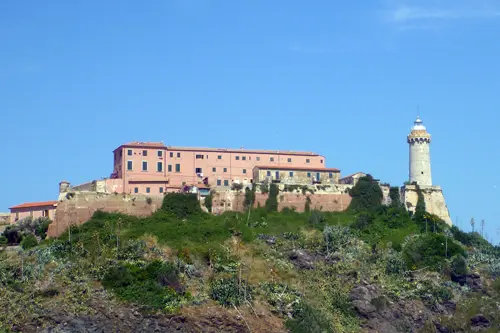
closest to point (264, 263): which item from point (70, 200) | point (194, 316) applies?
point (194, 316)

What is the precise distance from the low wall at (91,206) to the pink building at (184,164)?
63.5 inches

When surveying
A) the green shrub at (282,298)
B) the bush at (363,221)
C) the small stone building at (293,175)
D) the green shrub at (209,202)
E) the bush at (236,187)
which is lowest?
the green shrub at (282,298)

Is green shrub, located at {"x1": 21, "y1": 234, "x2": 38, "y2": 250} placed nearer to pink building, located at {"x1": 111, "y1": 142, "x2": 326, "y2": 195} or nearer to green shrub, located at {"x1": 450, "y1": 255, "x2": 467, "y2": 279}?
pink building, located at {"x1": 111, "y1": 142, "x2": 326, "y2": 195}

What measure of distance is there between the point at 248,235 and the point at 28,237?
14.1 meters

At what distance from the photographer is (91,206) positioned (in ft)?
244

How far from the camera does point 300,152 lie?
84.4m

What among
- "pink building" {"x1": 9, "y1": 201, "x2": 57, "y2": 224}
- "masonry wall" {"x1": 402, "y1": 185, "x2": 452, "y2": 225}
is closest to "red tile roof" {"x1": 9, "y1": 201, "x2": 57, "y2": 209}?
"pink building" {"x1": 9, "y1": 201, "x2": 57, "y2": 224}

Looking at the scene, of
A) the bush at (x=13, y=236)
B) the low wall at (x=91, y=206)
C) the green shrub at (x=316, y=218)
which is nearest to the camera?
the bush at (x=13, y=236)

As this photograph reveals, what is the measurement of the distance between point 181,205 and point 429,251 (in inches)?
660

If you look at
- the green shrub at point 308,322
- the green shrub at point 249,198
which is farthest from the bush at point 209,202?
the green shrub at point 308,322

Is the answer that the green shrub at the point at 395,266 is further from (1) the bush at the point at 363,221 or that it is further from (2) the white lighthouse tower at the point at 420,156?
(2) the white lighthouse tower at the point at 420,156

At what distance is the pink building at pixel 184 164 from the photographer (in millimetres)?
77938

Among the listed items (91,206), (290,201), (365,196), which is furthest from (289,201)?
(91,206)

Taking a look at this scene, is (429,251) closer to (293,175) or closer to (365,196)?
(365,196)
